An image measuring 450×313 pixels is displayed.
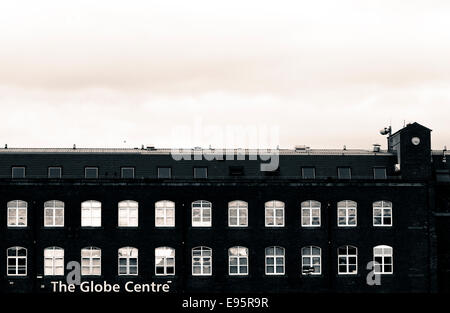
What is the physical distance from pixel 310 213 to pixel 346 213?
2.59 m

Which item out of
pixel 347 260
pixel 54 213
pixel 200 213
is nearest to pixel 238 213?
pixel 200 213

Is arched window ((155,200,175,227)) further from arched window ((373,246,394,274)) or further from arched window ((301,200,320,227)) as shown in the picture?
arched window ((373,246,394,274))

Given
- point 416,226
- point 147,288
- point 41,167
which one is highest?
point 41,167

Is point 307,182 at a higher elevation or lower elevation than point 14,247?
higher

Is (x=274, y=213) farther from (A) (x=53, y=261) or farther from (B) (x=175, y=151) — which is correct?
(A) (x=53, y=261)

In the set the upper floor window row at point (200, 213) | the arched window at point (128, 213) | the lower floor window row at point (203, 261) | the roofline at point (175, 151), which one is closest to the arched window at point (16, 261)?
the lower floor window row at point (203, 261)

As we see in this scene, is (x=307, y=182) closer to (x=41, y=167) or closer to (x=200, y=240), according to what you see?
(x=200, y=240)

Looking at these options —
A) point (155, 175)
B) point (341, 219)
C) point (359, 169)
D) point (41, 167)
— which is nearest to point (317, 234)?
point (341, 219)

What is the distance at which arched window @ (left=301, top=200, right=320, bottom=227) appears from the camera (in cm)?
6694

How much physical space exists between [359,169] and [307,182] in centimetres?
490

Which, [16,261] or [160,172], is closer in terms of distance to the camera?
[16,261]

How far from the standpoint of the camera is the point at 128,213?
217 ft

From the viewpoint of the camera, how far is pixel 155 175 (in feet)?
224

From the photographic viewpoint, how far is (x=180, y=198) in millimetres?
66562
